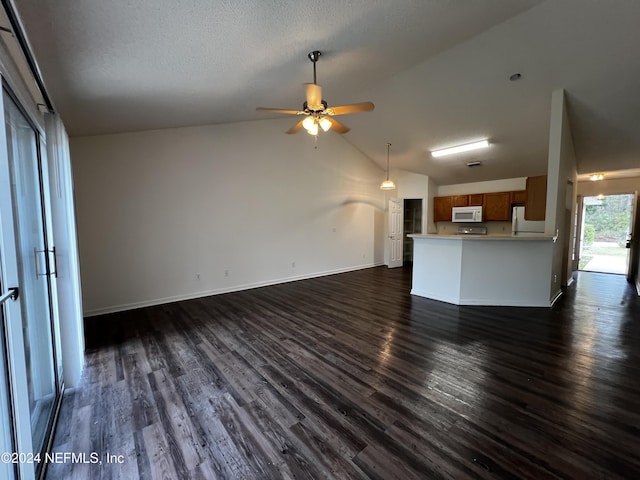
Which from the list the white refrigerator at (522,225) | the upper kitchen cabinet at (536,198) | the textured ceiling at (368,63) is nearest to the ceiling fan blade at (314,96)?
the textured ceiling at (368,63)

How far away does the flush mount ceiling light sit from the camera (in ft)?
17.3

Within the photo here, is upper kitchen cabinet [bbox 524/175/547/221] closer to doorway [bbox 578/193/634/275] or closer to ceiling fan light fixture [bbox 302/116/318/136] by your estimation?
doorway [bbox 578/193/634/275]

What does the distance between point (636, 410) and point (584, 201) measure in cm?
777

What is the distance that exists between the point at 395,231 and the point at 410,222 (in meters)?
1.16

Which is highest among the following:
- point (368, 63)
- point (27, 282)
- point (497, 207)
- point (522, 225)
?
point (368, 63)

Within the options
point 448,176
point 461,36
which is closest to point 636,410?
point 461,36

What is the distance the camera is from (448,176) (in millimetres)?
7031

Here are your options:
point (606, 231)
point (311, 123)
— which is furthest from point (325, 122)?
point (606, 231)

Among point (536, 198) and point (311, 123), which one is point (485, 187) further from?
point (311, 123)

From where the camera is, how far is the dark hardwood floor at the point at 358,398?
1558 millimetres

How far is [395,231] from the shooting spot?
7.89 m

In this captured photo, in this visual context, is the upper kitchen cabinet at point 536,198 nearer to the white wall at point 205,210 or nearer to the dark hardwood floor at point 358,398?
the dark hardwood floor at point 358,398

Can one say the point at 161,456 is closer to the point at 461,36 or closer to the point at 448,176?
the point at 461,36

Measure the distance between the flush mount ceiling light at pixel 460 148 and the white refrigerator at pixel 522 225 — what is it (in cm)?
200
